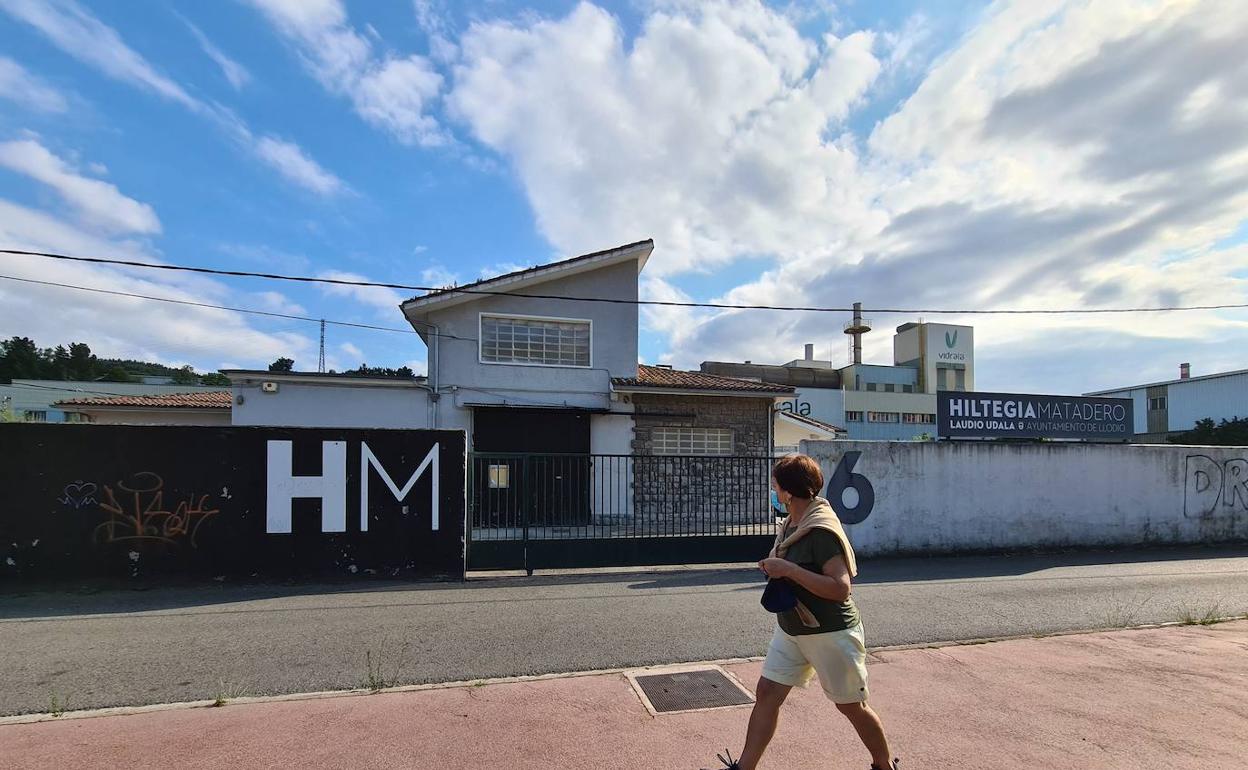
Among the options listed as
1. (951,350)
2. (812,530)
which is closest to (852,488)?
(812,530)

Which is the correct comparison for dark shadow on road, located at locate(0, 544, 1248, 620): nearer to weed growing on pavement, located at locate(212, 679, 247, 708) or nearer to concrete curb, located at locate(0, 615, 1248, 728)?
weed growing on pavement, located at locate(212, 679, 247, 708)

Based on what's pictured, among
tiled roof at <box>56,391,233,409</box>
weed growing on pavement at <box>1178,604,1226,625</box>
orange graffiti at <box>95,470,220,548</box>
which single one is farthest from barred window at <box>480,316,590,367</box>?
weed growing on pavement at <box>1178,604,1226,625</box>

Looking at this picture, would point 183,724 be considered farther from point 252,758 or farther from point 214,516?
point 214,516

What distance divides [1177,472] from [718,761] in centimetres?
1310

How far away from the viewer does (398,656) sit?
483cm

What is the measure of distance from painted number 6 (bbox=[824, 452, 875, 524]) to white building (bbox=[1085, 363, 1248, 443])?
99.1 feet

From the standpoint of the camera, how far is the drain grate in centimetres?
392

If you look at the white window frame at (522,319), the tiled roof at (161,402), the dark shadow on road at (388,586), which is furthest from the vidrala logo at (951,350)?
the tiled roof at (161,402)

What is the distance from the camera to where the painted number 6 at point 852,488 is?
31.6 feet

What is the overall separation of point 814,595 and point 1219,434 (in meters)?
35.9

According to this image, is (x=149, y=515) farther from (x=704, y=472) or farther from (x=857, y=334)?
(x=857, y=334)

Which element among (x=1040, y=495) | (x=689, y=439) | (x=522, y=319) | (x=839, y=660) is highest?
(x=522, y=319)

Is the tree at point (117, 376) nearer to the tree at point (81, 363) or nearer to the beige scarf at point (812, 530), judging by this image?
the tree at point (81, 363)

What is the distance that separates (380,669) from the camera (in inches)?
179
